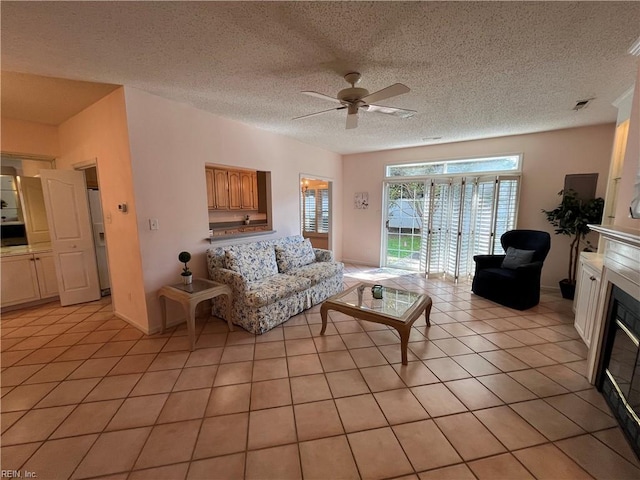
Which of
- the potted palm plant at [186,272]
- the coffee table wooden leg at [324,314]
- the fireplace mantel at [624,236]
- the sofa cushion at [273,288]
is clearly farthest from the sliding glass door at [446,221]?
the potted palm plant at [186,272]

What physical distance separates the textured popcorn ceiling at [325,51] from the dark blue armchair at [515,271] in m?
1.73

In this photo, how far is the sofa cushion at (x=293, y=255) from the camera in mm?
3738

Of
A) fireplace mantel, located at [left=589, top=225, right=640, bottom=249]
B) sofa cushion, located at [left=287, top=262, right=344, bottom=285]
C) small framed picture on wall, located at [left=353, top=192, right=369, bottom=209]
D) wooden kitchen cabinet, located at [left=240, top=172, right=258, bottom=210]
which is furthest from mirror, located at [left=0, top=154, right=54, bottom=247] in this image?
fireplace mantel, located at [left=589, top=225, right=640, bottom=249]

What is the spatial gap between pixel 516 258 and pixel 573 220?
0.89 m

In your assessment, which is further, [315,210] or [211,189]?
[315,210]

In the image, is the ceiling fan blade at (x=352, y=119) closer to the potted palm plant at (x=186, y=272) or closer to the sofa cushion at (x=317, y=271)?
the sofa cushion at (x=317, y=271)

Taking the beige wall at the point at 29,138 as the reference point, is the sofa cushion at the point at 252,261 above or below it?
below

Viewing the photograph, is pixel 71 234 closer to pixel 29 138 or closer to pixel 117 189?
pixel 29 138

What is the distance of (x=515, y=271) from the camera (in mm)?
3590

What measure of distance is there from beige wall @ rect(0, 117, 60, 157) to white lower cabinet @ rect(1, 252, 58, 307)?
1.43 m

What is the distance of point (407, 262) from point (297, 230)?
250cm

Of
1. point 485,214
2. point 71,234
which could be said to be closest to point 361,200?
point 485,214

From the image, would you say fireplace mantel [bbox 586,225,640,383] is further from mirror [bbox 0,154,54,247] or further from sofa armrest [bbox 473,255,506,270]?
mirror [bbox 0,154,54,247]

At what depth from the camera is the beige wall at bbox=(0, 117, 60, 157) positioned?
11.1ft
